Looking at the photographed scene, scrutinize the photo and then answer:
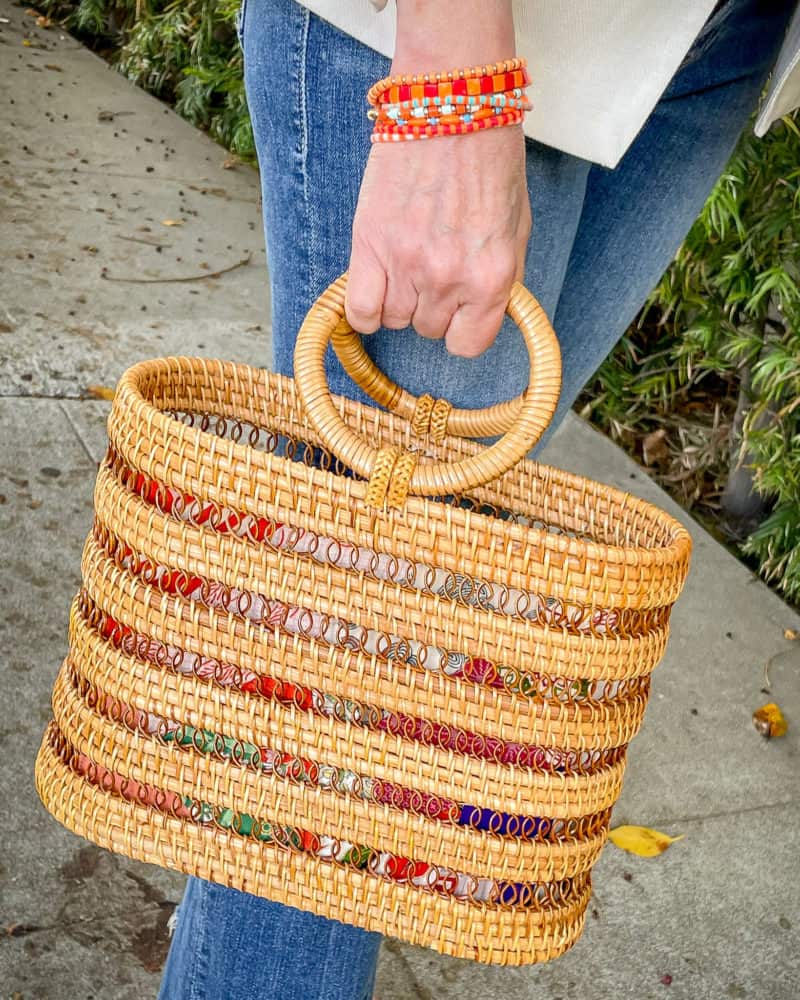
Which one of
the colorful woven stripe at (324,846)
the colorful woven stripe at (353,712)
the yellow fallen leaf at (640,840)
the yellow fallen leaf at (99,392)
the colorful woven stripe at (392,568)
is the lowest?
the yellow fallen leaf at (99,392)

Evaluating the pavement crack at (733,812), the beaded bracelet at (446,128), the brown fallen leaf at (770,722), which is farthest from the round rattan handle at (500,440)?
the brown fallen leaf at (770,722)

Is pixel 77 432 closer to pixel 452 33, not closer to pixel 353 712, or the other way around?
pixel 353 712

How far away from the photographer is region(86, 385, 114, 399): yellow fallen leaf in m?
2.85

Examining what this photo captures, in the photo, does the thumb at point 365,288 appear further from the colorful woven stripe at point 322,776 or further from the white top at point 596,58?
the colorful woven stripe at point 322,776

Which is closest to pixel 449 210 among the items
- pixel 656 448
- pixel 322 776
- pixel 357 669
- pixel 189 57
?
pixel 357 669

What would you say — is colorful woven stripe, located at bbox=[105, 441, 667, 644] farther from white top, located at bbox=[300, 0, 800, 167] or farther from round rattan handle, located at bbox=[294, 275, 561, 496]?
white top, located at bbox=[300, 0, 800, 167]

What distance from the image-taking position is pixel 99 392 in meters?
2.86

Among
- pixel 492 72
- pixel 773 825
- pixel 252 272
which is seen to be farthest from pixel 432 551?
pixel 252 272

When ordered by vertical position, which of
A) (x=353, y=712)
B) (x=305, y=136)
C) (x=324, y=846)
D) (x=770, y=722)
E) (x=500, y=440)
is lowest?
(x=770, y=722)

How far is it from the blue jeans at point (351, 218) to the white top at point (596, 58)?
39 millimetres

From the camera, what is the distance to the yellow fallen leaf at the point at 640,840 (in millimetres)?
1896

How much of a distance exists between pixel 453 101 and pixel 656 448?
2617 millimetres

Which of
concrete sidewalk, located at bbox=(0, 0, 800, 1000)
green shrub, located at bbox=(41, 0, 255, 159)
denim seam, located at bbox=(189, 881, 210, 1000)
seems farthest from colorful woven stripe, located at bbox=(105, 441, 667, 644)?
green shrub, located at bbox=(41, 0, 255, 159)

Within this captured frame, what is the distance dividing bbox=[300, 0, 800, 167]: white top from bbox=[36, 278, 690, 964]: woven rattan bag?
0.16 metres
